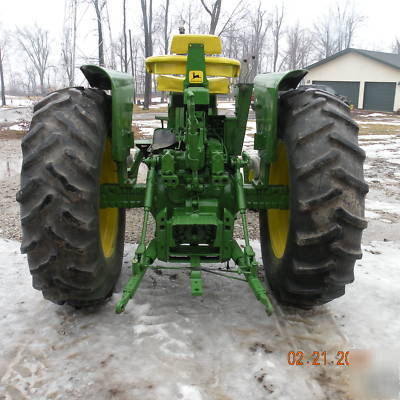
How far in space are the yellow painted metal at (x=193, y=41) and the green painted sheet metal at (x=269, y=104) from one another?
1.08m

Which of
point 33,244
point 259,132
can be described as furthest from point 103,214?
point 259,132

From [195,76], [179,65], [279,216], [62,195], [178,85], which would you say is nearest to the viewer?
[62,195]

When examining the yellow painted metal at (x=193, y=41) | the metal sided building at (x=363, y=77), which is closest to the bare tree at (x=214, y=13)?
the metal sided building at (x=363, y=77)

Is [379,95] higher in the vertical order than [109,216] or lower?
higher

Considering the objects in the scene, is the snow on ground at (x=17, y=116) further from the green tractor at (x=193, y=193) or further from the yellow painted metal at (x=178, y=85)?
the green tractor at (x=193, y=193)

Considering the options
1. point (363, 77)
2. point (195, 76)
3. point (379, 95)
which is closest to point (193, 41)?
point (195, 76)

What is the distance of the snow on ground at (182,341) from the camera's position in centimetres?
271

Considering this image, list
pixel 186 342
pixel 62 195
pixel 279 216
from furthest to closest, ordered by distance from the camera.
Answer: pixel 279 216 < pixel 186 342 < pixel 62 195

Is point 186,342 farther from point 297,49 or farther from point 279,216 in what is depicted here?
point 297,49

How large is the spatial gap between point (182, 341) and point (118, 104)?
1.80 m

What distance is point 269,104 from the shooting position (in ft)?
11.0

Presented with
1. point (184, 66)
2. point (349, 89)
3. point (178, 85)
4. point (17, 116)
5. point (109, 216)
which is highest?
point (349, 89)

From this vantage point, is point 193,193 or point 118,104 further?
point 193,193

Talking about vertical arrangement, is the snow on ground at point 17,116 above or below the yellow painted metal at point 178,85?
below
